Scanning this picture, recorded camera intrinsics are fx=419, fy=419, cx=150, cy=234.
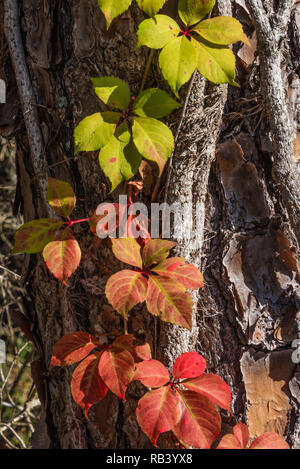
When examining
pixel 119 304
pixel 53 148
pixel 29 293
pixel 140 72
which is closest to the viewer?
pixel 119 304

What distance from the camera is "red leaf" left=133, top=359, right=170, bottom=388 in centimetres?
96

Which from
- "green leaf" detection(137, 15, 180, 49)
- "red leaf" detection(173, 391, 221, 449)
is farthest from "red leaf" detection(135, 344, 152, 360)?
"green leaf" detection(137, 15, 180, 49)

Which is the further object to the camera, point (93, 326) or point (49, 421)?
point (49, 421)

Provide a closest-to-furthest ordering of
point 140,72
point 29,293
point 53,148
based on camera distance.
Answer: point 140,72, point 53,148, point 29,293

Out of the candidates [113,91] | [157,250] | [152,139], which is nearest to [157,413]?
[157,250]

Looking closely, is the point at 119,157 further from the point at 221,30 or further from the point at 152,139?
the point at 221,30

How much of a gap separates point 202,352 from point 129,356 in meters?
0.26

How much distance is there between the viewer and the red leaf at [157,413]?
883 mm

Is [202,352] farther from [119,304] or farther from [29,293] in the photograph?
[29,293]

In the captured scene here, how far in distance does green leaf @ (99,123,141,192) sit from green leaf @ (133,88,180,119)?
0.05 metres

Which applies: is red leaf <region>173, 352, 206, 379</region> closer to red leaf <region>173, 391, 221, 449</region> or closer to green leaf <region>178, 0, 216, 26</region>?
red leaf <region>173, 391, 221, 449</region>

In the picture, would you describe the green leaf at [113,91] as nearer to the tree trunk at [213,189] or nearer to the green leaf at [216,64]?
the tree trunk at [213,189]
